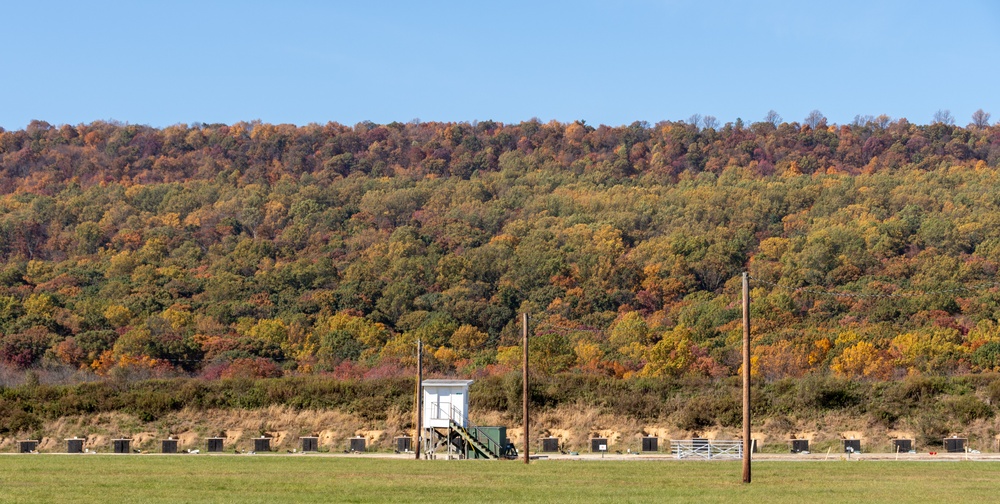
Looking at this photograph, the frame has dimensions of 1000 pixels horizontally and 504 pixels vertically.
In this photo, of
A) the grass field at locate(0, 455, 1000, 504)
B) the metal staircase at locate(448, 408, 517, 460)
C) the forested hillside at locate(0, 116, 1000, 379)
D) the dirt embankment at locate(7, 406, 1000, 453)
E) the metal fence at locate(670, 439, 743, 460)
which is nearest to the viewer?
the grass field at locate(0, 455, 1000, 504)

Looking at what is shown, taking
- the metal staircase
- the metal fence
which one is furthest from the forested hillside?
the metal staircase

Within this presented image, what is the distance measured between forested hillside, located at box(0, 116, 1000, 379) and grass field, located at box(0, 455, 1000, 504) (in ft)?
117

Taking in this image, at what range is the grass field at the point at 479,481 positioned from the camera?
28.4 meters

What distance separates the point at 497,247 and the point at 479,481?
85.4 m

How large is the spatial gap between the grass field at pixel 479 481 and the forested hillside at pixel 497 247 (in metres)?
35.5

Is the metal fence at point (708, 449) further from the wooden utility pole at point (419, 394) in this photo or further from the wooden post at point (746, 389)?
the wooden post at point (746, 389)

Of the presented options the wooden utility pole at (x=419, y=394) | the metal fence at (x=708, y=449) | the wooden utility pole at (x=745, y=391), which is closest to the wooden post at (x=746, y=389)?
the wooden utility pole at (x=745, y=391)

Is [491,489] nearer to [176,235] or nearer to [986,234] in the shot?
[986,234]

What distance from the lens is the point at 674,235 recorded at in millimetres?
120562

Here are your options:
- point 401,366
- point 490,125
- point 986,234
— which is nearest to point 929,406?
point 401,366

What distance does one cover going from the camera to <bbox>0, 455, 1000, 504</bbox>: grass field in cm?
2844

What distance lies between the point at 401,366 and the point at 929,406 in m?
35.4

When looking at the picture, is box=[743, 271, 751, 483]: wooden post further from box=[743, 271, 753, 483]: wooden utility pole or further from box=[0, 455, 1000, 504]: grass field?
box=[0, 455, 1000, 504]: grass field

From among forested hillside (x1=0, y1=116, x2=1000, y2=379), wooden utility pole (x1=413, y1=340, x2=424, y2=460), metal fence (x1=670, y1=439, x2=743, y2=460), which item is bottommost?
metal fence (x1=670, y1=439, x2=743, y2=460)
